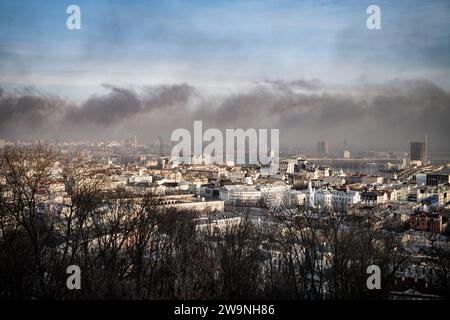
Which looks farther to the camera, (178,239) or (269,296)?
(178,239)

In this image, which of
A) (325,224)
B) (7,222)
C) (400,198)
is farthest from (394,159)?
(7,222)

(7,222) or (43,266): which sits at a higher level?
(7,222)

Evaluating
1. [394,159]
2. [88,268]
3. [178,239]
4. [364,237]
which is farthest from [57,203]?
[394,159]

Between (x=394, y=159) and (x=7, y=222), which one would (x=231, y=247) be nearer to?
(x=7, y=222)
